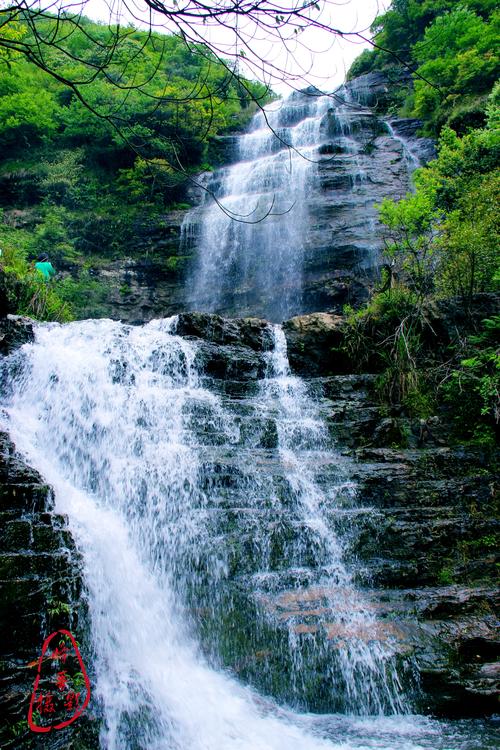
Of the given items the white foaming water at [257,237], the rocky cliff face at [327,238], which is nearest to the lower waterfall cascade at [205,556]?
the rocky cliff face at [327,238]

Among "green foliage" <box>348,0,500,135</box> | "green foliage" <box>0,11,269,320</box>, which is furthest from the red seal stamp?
"green foliage" <box>348,0,500,135</box>

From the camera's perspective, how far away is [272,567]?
4961 mm

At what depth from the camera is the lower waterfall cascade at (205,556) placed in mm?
3641

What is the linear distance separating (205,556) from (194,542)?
0.68ft

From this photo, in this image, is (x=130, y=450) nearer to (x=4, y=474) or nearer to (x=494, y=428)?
(x=4, y=474)

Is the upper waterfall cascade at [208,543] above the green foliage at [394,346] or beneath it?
beneath

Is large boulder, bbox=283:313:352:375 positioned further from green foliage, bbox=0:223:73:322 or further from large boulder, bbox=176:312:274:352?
green foliage, bbox=0:223:73:322

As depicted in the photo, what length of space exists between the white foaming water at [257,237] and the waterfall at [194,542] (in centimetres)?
589

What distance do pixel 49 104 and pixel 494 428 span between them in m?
18.0

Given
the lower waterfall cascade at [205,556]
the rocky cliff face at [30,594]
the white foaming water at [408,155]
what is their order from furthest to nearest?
the white foaming water at [408,155], the lower waterfall cascade at [205,556], the rocky cliff face at [30,594]

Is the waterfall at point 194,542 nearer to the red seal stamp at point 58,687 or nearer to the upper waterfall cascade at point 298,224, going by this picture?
the red seal stamp at point 58,687

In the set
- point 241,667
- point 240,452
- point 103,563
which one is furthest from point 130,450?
point 241,667

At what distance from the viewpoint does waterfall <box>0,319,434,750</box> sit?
370cm

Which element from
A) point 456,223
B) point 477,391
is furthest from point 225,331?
point 456,223
